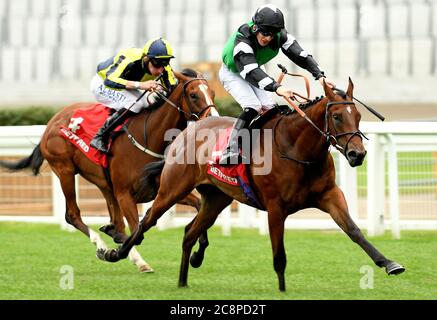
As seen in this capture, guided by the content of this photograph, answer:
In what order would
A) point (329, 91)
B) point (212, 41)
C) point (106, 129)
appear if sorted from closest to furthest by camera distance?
point (329, 91)
point (106, 129)
point (212, 41)

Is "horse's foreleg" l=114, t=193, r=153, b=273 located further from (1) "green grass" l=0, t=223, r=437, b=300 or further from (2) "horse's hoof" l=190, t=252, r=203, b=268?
(2) "horse's hoof" l=190, t=252, r=203, b=268

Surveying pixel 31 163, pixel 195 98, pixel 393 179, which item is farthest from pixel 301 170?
pixel 31 163

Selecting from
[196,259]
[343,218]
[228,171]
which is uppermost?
[228,171]

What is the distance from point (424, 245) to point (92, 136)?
126 inches

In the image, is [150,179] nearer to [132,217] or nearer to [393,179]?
[132,217]

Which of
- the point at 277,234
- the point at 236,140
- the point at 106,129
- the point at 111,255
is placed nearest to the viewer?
the point at 277,234

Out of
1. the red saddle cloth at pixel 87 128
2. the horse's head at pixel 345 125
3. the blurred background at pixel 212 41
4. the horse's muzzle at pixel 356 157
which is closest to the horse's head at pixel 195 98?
the red saddle cloth at pixel 87 128

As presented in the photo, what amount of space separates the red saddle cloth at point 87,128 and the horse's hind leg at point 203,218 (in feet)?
4.68

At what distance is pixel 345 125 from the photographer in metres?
6.07

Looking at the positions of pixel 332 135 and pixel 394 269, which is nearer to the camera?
pixel 394 269

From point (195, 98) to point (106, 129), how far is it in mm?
890

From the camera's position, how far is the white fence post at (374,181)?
31.9 feet

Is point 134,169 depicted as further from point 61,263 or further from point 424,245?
point 424,245

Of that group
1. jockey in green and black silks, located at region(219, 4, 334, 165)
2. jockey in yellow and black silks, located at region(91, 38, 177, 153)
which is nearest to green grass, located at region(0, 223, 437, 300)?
jockey in green and black silks, located at region(219, 4, 334, 165)
